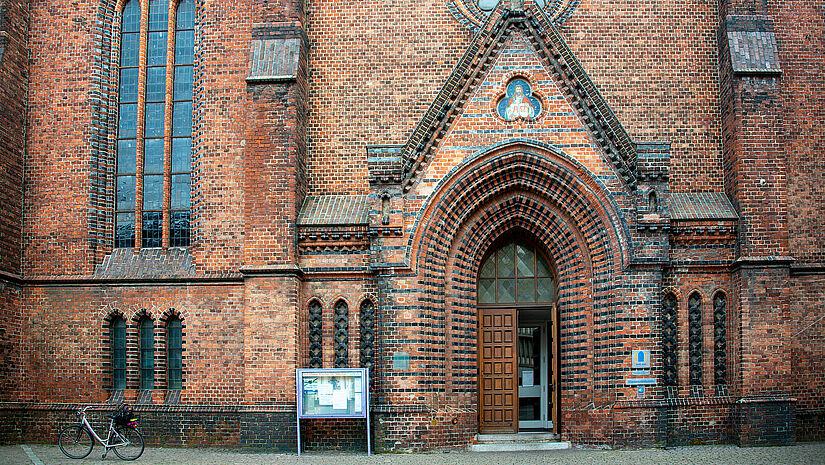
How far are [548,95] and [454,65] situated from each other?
227 centimetres

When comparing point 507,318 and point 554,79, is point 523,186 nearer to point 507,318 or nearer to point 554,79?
point 554,79

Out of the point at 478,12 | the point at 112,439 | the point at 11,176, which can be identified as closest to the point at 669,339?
the point at 478,12

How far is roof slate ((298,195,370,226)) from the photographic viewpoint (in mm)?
15289

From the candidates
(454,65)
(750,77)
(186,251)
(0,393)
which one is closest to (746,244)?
(750,77)

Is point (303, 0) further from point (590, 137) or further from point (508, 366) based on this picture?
Result: point (508, 366)

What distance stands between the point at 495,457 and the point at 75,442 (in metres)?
7.90

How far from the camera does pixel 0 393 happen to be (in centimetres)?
1563

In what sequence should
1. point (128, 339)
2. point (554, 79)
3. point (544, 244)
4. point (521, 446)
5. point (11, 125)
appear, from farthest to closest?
1. point (11, 125)
2. point (128, 339)
3. point (544, 244)
4. point (554, 79)
5. point (521, 446)

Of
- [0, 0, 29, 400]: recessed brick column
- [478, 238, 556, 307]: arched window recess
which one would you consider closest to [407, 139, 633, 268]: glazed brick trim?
[478, 238, 556, 307]: arched window recess

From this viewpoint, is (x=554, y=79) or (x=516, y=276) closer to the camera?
(x=554, y=79)

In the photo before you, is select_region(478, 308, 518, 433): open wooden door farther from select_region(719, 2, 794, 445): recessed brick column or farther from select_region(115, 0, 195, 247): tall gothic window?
select_region(115, 0, 195, 247): tall gothic window

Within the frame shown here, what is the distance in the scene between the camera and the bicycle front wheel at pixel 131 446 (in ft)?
45.7

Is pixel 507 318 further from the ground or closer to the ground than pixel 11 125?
closer to the ground

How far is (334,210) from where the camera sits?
51.3 ft
